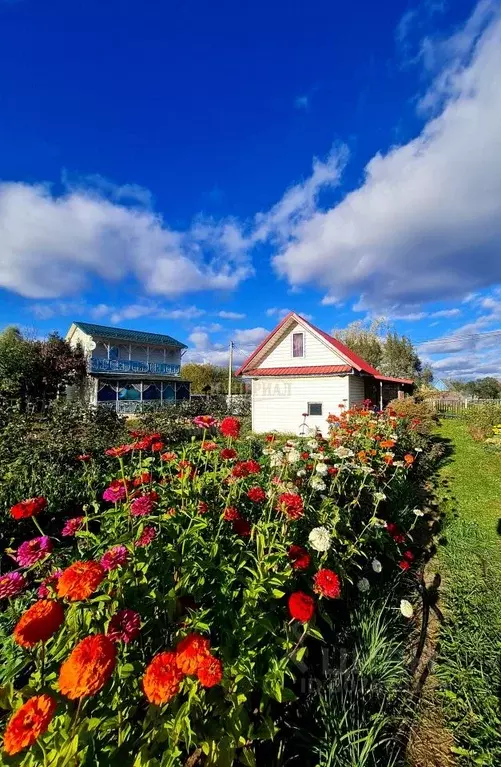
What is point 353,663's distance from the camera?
85.5 inches

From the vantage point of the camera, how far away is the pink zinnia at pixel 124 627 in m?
1.15

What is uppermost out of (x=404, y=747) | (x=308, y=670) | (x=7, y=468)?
(x=7, y=468)

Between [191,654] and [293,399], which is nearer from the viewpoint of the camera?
[191,654]

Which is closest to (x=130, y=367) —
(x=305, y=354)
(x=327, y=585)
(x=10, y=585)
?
(x=305, y=354)

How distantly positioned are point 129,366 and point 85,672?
29416 mm

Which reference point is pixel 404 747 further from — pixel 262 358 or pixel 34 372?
pixel 34 372

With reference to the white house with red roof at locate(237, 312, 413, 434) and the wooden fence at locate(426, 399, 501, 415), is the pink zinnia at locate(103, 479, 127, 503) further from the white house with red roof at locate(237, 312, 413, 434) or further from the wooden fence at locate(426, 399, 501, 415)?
the wooden fence at locate(426, 399, 501, 415)

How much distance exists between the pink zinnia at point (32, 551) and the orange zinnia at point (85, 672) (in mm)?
722

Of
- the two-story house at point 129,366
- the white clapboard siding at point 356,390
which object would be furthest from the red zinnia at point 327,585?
the two-story house at point 129,366

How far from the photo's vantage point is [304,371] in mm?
14406

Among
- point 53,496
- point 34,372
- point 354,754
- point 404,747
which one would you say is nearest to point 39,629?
point 354,754

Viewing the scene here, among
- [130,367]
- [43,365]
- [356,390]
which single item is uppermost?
[130,367]

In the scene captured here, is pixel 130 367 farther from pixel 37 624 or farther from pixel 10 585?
pixel 37 624

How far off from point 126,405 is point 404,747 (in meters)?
26.1
